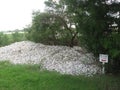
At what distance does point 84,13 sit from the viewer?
284 inches

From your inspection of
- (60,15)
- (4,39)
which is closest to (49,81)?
(60,15)

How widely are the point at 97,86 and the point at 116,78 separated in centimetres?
91

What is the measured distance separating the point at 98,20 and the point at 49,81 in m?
2.04

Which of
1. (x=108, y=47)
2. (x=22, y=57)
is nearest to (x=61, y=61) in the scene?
(x=22, y=57)

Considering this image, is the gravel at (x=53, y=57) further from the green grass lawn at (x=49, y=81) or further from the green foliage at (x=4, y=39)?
the green foliage at (x=4, y=39)

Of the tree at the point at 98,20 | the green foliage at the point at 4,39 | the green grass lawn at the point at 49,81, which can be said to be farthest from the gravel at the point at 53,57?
the green foliage at the point at 4,39

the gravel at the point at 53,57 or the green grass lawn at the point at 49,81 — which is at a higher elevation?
the gravel at the point at 53,57

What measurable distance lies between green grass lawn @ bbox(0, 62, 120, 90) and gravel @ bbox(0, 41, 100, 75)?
49cm

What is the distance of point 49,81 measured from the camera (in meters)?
7.01

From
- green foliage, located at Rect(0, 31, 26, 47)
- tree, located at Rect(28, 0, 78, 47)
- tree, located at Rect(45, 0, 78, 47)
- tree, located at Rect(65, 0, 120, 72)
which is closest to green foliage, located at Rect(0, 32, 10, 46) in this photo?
green foliage, located at Rect(0, 31, 26, 47)

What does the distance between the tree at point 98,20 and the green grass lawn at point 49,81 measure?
72 cm

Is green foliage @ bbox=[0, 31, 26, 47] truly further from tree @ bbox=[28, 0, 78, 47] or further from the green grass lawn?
the green grass lawn

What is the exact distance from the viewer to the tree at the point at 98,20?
7.06 meters

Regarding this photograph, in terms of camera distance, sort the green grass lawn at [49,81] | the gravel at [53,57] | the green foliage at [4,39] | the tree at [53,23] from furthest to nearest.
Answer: the green foliage at [4,39] < the tree at [53,23] < the gravel at [53,57] < the green grass lawn at [49,81]
